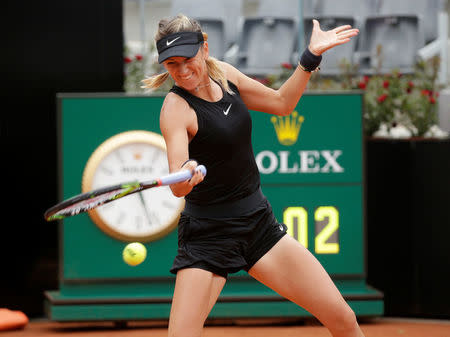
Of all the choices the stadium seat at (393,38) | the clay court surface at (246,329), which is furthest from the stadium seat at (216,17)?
the clay court surface at (246,329)

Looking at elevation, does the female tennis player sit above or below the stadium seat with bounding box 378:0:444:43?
below

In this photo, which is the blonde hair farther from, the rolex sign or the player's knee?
→ the rolex sign

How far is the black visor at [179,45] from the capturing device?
2889mm

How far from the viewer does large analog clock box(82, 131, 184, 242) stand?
507cm

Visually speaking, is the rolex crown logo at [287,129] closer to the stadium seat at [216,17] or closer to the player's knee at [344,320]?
the player's knee at [344,320]

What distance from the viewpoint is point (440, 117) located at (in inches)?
233

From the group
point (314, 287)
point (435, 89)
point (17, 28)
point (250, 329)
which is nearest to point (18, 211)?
point (17, 28)

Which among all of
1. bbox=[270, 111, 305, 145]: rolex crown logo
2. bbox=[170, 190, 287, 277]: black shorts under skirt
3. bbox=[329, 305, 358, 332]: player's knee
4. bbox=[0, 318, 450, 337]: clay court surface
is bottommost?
bbox=[0, 318, 450, 337]: clay court surface

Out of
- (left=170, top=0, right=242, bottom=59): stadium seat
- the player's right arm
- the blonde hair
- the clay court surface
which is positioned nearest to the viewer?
the player's right arm

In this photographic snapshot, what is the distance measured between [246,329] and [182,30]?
8.92ft

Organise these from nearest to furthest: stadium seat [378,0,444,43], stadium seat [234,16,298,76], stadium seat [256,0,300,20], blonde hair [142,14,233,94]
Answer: blonde hair [142,14,233,94]
stadium seat [256,0,300,20]
stadium seat [234,16,298,76]
stadium seat [378,0,444,43]

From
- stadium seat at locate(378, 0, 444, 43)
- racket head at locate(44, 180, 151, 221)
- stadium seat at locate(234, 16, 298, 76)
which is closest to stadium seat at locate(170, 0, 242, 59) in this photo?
stadium seat at locate(234, 16, 298, 76)

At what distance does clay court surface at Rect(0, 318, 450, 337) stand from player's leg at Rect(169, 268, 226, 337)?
213 cm

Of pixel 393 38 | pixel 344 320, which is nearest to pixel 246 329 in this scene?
pixel 344 320
